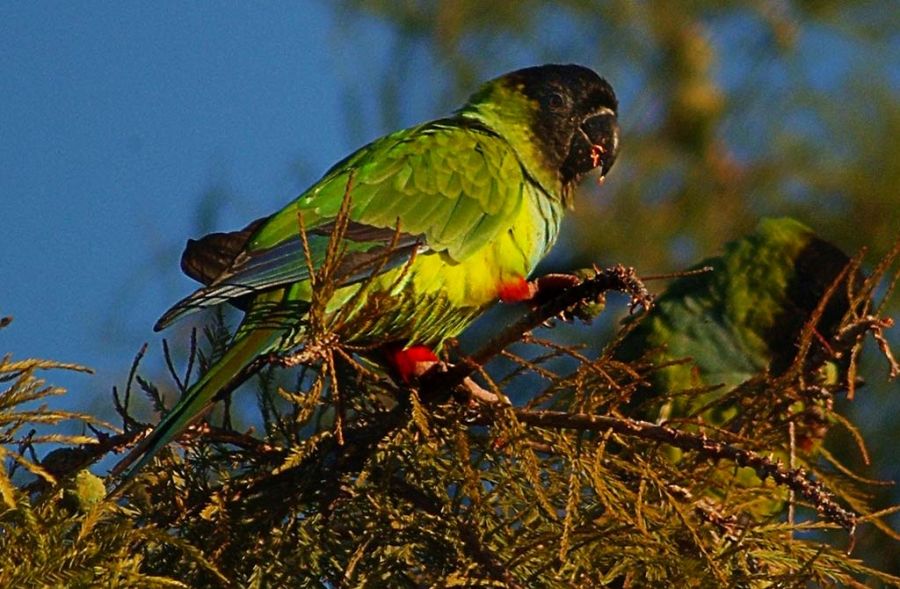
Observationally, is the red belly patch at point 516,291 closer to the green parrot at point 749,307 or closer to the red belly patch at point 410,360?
the red belly patch at point 410,360

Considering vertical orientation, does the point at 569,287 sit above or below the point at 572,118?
below

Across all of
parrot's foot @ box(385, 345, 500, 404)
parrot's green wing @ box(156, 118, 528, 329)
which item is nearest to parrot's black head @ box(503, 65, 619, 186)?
parrot's green wing @ box(156, 118, 528, 329)

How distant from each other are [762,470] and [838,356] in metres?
0.49

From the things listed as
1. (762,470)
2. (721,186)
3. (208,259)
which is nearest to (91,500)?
(208,259)

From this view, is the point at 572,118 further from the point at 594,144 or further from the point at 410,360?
the point at 410,360

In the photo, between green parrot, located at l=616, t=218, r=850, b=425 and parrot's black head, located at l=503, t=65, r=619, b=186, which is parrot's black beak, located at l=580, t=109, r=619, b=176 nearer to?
parrot's black head, located at l=503, t=65, r=619, b=186

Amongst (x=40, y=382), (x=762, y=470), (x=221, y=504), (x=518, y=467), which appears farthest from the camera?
(x=518, y=467)

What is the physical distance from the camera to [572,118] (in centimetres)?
321

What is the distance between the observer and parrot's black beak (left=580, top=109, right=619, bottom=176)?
10.6 ft

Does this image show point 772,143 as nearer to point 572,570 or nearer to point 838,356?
point 838,356

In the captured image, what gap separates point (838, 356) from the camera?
234 centimetres

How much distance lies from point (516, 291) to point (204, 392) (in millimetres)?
890

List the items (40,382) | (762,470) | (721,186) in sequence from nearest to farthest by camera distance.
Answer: (40,382), (762,470), (721,186)

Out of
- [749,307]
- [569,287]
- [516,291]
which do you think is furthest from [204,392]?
[749,307]
